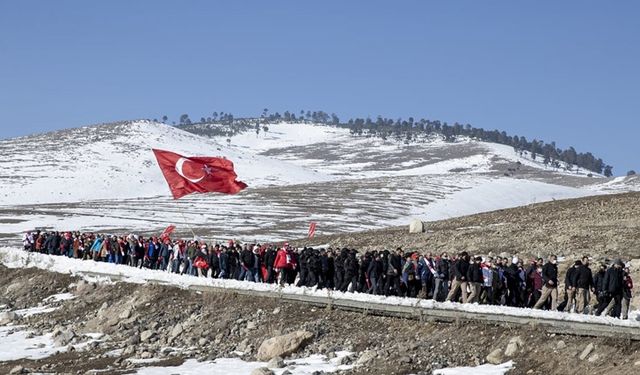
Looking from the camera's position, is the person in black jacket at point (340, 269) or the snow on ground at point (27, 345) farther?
the person in black jacket at point (340, 269)

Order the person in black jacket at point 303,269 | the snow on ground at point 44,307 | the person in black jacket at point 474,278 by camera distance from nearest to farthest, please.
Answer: the person in black jacket at point 474,278
the person in black jacket at point 303,269
the snow on ground at point 44,307

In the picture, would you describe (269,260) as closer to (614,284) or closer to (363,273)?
(363,273)

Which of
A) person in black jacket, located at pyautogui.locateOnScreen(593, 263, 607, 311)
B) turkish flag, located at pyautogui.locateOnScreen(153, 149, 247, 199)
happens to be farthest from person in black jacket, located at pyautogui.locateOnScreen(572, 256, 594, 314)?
turkish flag, located at pyautogui.locateOnScreen(153, 149, 247, 199)

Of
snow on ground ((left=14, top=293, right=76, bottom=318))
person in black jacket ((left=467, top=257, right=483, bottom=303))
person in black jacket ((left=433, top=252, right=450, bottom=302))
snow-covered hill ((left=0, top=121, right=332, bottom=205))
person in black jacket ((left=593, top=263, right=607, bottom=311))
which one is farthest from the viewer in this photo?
snow-covered hill ((left=0, top=121, right=332, bottom=205))

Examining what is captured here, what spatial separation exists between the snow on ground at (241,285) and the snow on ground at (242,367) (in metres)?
2.75

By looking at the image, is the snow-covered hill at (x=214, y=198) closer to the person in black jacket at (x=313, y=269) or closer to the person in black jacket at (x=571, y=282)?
the person in black jacket at (x=313, y=269)

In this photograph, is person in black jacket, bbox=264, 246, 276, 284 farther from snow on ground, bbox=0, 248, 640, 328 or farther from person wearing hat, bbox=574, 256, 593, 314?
person wearing hat, bbox=574, 256, 593, 314

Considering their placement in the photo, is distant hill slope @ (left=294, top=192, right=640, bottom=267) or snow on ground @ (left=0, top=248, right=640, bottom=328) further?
distant hill slope @ (left=294, top=192, right=640, bottom=267)

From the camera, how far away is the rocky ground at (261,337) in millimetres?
17938

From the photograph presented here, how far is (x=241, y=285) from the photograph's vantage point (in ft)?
88.7

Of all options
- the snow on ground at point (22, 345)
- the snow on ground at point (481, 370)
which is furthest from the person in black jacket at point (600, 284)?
the snow on ground at point (22, 345)

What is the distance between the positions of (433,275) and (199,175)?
10868mm

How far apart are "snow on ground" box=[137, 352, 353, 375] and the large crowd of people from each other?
188 inches

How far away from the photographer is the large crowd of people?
72.0ft
